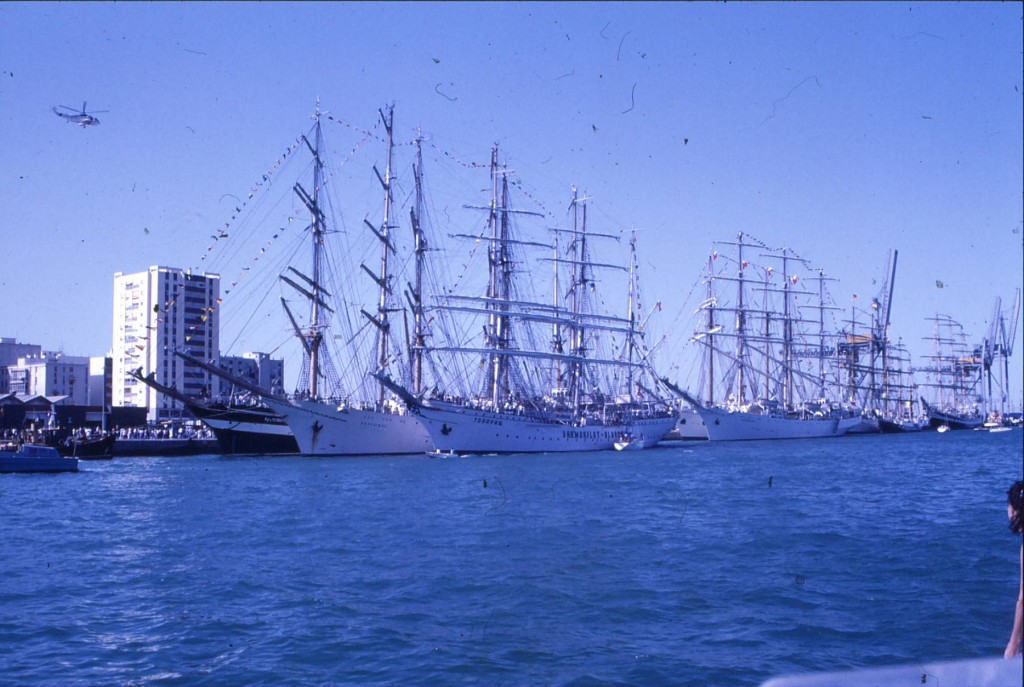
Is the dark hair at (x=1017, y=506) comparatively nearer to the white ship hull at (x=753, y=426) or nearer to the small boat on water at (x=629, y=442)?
the small boat on water at (x=629, y=442)

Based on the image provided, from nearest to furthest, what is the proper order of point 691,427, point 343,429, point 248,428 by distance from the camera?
point 248,428
point 343,429
point 691,427

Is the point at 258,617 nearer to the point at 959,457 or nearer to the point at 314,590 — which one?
the point at 314,590

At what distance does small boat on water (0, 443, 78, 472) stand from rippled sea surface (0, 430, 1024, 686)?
10.6m

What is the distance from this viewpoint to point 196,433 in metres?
71.5

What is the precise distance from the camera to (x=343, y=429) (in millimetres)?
59750

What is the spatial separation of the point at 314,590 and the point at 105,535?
30.9ft

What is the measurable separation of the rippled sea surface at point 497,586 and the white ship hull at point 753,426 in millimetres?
60740

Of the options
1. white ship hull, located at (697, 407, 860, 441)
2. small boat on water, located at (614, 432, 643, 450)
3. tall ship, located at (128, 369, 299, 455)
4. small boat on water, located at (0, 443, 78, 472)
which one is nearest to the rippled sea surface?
small boat on water, located at (0, 443, 78, 472)

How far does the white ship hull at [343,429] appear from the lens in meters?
58.4

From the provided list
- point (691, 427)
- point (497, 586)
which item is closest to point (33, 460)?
point (497, 586)

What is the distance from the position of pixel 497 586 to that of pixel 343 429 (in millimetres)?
45854

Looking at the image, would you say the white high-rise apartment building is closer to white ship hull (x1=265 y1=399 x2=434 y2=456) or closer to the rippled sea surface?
white ship hull (x1=265 y1=399 x2=434 y2=456)

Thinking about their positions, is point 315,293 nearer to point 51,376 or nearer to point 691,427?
point 51,376

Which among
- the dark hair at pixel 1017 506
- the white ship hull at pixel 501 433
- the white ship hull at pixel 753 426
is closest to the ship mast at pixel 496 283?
the white ship hull at pixel 501 433
